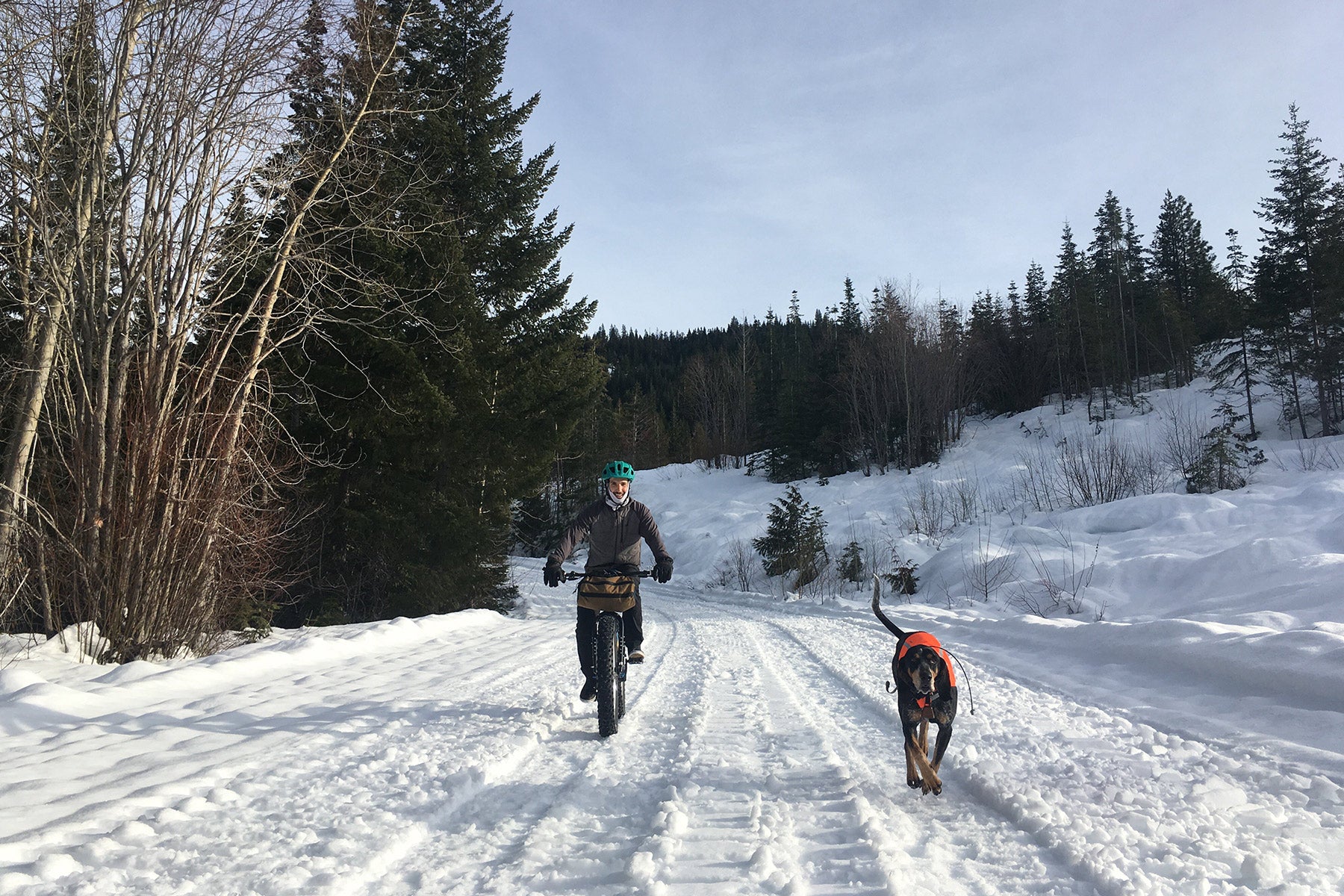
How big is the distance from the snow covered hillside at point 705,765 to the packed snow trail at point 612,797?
20 millimetres

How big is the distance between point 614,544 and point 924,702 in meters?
2.81

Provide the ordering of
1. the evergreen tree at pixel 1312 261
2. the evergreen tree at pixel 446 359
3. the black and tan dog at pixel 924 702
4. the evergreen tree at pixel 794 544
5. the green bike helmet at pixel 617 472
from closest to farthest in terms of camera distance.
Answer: the black and tan dog at pixel 924 702 → the green bike helmet at pixel 617 472 → the evergreen tree at pixel 446 359 → the evergreen tree at pixel 794 544 → the evergreen tree at pixel 1312 261

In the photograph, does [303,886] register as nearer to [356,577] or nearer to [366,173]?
[366,173]

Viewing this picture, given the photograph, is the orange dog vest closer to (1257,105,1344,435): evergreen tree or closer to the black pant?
the black pant

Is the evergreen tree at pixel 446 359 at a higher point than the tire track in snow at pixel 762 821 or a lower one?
higher

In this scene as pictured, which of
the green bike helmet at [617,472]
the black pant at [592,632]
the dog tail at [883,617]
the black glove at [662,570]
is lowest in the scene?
the black pant at [592,632]

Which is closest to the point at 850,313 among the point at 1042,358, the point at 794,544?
the point at 1042,358

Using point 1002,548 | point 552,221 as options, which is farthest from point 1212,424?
point 552,221

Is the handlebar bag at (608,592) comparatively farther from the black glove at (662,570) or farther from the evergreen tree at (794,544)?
the evergreen tree at (794,544)

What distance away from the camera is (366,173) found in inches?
375

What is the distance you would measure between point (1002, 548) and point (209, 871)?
15249mm

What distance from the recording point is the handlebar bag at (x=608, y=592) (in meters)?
5.41

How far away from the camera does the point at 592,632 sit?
541 centimetres

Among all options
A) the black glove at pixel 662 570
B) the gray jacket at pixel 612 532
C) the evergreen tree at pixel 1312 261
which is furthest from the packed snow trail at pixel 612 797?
the evergreen tree at pixel 1312 261
